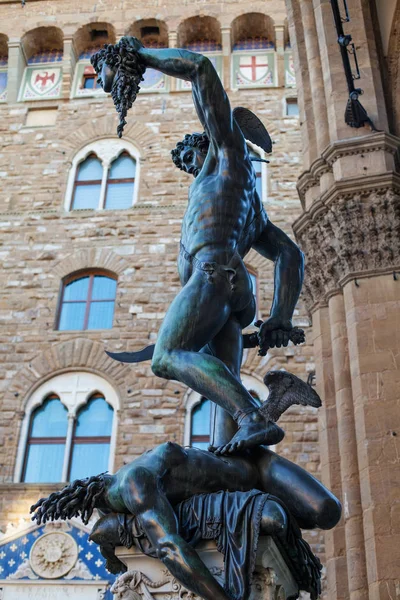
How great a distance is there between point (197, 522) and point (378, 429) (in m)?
4.83

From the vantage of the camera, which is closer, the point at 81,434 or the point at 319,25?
the point at 319,25

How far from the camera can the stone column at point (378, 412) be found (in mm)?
6711

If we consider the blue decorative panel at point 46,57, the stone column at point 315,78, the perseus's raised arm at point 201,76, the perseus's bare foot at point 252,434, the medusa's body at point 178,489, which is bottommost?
the medusa's body at point 178,489

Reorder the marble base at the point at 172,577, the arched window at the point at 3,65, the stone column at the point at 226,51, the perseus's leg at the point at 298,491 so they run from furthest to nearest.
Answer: the arched window at the point at 3,65 → the stone column at the point at 226,51 → the perseus's leg at the point at 298,491 → the marble base at the point at 172,577

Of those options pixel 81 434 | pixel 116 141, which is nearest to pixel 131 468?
pixel 81 434

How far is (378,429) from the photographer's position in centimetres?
725

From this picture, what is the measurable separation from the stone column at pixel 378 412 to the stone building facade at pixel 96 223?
14.3 ft

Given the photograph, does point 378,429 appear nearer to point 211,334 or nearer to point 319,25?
point 211,334

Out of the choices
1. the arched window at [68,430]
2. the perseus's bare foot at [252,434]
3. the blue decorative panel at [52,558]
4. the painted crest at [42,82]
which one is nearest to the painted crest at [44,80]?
the painted crest at [42,82]

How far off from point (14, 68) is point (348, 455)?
A: 509 inches

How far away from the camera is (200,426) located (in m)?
12.7

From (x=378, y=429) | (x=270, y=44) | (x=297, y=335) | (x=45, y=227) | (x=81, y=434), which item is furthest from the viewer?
(x=270, y=44)

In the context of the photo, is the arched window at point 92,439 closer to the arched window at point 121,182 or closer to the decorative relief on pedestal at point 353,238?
the arched window at point 121,182

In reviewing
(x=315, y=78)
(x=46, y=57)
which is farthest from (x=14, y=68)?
(x=315, y=78)
